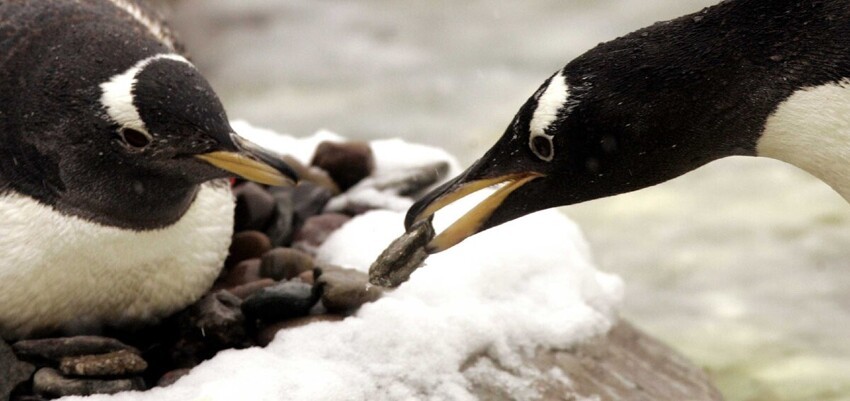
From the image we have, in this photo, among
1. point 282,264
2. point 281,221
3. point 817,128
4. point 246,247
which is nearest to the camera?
point 817,128

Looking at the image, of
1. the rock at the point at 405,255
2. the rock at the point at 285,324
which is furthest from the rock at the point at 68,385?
the rock at the point at 405,255

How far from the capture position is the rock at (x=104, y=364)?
91.5 inches

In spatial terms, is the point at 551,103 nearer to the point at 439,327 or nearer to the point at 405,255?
the point at 405,255

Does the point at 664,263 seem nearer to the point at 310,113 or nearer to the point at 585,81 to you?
the point at 310,113

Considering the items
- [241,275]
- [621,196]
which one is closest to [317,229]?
[241,275]

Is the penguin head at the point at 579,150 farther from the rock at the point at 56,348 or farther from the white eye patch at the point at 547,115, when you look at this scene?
the rock at the point at 56,348

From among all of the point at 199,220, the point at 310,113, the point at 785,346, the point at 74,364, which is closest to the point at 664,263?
the point at 785,346

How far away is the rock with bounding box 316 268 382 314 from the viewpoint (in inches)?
101

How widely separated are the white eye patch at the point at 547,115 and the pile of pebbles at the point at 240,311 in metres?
0.54

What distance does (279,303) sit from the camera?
256 centimetres

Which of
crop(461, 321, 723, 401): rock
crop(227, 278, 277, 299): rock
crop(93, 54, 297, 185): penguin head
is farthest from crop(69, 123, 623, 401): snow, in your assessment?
crop(93, 54, 297, 185): penguin head

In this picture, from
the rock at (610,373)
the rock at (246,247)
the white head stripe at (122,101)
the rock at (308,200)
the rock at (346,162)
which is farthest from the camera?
the rock at (346,162)

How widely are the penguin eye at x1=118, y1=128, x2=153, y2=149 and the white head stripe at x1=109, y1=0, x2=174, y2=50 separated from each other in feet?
1.73

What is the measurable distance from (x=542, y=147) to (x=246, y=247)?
1.01 m
